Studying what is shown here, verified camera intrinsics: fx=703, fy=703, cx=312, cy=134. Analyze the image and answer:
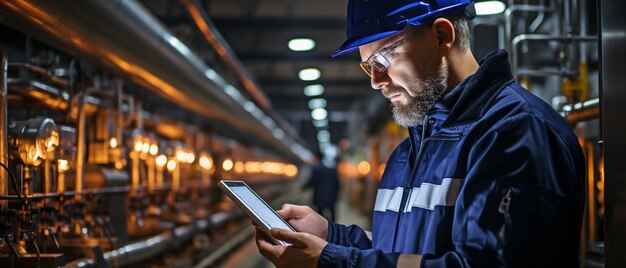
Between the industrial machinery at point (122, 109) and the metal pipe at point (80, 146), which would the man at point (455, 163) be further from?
the metal pipe at point (80, 146)

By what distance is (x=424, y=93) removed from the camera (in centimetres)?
169

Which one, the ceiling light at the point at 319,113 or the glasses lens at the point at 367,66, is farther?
the ceiling light at the point at 319,113

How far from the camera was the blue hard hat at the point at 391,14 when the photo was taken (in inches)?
65.0

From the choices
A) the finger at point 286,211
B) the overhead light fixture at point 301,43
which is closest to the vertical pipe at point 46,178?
the finger at point 286,211

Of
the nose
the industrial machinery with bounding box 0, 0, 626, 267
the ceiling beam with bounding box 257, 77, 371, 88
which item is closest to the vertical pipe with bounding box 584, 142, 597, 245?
the industrial machinery with bounding box 0, 0, 626, 267

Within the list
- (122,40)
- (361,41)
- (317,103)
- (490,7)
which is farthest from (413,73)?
(317,103)

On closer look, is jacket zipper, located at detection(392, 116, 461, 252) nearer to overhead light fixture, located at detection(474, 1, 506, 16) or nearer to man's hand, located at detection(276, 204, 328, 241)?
man's hand, located at detection(276, 204, 328, 241)

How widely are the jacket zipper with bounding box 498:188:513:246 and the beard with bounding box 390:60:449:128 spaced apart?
0.38 metres

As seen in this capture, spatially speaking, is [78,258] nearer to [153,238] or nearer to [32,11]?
[32,11]

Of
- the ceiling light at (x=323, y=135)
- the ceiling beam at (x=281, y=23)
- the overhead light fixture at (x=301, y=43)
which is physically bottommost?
the ceiling light at (x=323, y=135)

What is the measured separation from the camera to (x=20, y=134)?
288 centimetres

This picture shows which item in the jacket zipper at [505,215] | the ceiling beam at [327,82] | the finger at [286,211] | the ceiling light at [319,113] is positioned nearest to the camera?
the jacket zipper at [505,215]

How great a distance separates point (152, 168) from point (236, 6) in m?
4.11

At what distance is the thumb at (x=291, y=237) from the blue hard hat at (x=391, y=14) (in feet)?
1.71
